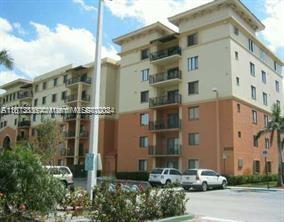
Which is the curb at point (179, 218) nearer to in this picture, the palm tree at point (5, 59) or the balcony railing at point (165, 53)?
the palm tree at point (5, 59)

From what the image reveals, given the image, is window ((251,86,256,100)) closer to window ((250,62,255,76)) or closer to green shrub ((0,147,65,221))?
window ((250,62,255,76))

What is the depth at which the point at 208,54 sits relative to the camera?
38.8 m

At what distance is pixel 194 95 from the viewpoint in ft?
129

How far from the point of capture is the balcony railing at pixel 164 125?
40.2m

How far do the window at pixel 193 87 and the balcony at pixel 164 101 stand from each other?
1397mm

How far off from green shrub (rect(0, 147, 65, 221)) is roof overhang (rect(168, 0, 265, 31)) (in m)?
32.4

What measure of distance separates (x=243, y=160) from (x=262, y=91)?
36.3 ft

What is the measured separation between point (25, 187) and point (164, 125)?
32.5 metres

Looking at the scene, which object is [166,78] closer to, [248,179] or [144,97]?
[144,97]

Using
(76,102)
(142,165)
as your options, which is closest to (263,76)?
(142,165)

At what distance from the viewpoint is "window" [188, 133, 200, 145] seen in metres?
38.0

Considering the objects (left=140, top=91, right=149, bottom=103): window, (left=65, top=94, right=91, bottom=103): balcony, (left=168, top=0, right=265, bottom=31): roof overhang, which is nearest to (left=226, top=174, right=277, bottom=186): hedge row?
(left=140, top=91, right=149, bottom=103): window

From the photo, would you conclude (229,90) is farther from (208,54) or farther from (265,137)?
Result: (265,137)

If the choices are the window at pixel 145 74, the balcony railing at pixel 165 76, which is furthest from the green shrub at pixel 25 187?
the window at pixel 145 74
